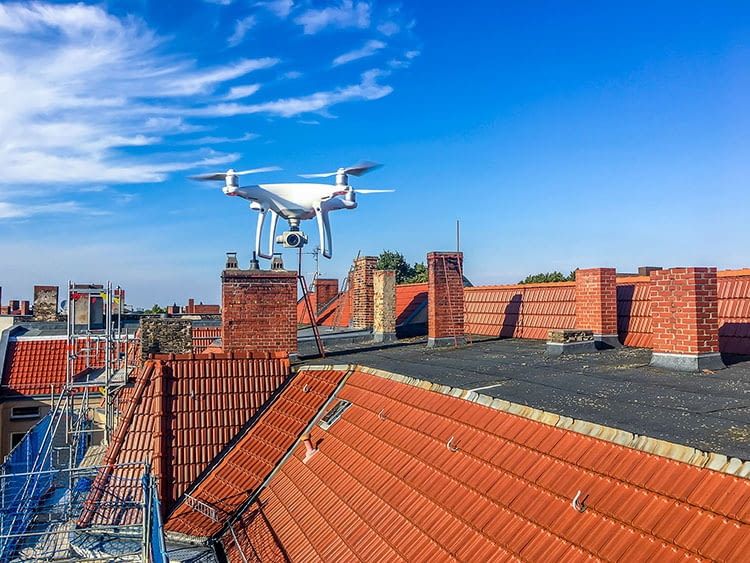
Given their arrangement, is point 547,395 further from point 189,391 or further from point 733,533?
point 189,391

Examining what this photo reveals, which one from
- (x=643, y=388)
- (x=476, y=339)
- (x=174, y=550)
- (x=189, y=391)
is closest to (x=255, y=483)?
(x=174, y=550)

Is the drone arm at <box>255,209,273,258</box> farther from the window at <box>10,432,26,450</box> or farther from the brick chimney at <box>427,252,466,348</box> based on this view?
the window at <box>10,432,26,450</box>

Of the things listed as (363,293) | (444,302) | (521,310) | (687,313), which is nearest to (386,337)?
(444,302)

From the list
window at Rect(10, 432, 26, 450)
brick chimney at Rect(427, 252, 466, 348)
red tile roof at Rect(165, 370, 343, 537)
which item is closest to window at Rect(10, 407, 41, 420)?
window at Rect(10, 432, 26, 450)

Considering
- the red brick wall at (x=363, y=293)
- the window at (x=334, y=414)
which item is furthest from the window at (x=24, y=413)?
the window at (x=334, y=414)

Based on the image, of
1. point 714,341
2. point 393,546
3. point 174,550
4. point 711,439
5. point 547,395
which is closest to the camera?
point 711,439
